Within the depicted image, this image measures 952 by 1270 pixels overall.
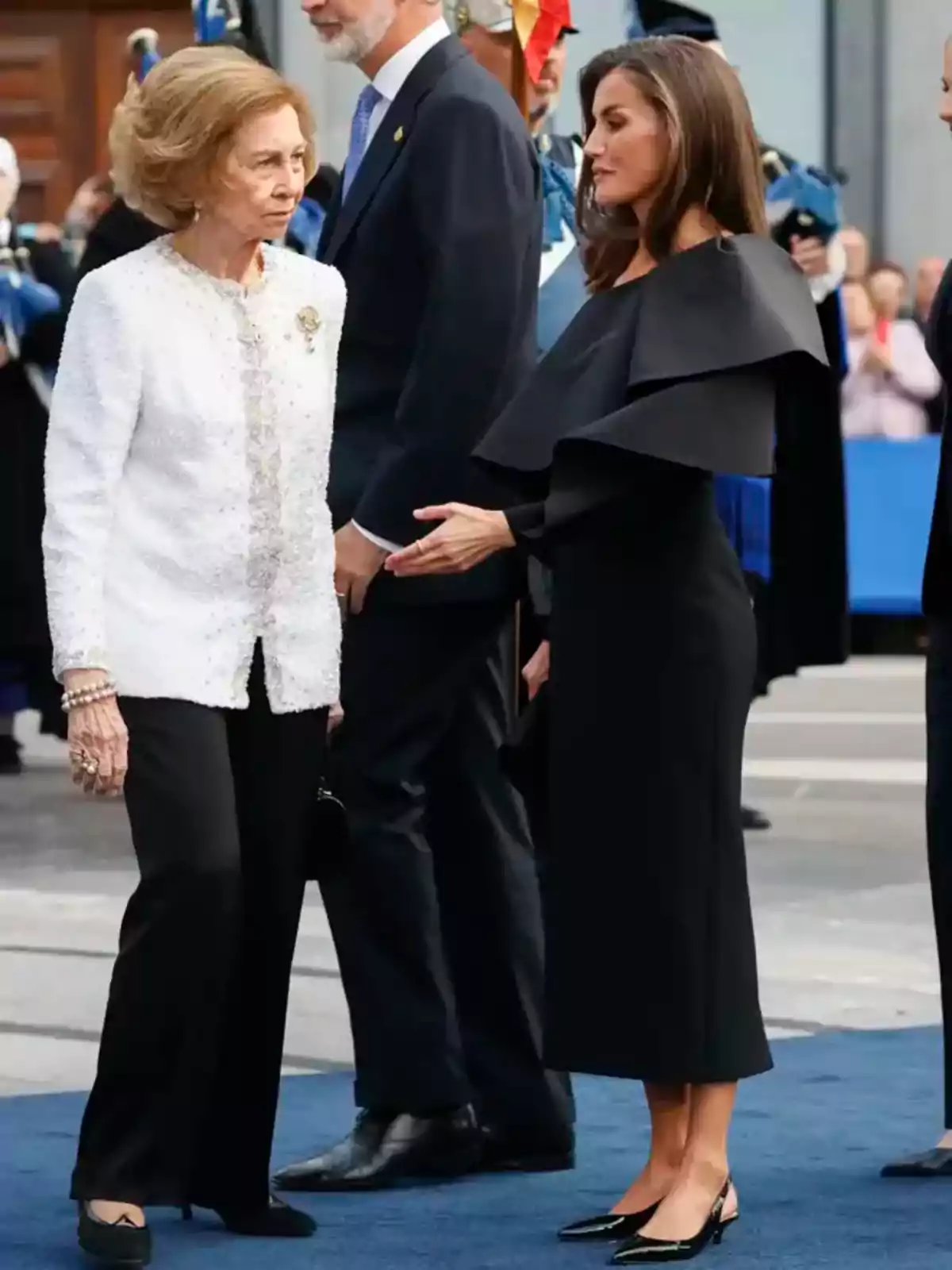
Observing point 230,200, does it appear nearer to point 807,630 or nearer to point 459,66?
point 459,66

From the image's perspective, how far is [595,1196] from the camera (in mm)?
4762

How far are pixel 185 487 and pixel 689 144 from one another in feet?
2.58

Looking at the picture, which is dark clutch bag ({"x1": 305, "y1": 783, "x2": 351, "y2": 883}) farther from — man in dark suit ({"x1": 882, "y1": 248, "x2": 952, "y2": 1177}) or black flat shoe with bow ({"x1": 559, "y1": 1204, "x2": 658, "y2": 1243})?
man in dark suit ({"x1": 882, "y1": 248, "x2": 952, "y2": 1177})

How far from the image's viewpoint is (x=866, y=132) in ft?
56.9

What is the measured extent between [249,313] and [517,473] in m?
0.42

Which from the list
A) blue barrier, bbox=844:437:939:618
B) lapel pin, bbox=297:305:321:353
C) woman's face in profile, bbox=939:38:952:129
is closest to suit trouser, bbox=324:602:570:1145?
Result: lapel pin, bbox=297:305:321:353

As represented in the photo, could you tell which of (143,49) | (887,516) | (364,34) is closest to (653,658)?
(364,34)

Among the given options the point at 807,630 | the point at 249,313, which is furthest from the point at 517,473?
the point at 807,630

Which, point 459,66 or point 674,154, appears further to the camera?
point 459,66

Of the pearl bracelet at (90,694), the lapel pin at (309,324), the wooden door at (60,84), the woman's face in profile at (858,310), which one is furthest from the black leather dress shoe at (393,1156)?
the wooden door at (60,84)

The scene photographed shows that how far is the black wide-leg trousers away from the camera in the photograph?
13.9ft

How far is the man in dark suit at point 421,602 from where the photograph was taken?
4754 mm

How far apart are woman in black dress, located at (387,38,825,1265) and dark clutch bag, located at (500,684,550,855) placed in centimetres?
6

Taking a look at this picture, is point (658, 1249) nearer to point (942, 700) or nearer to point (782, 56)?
point (942, 700)
